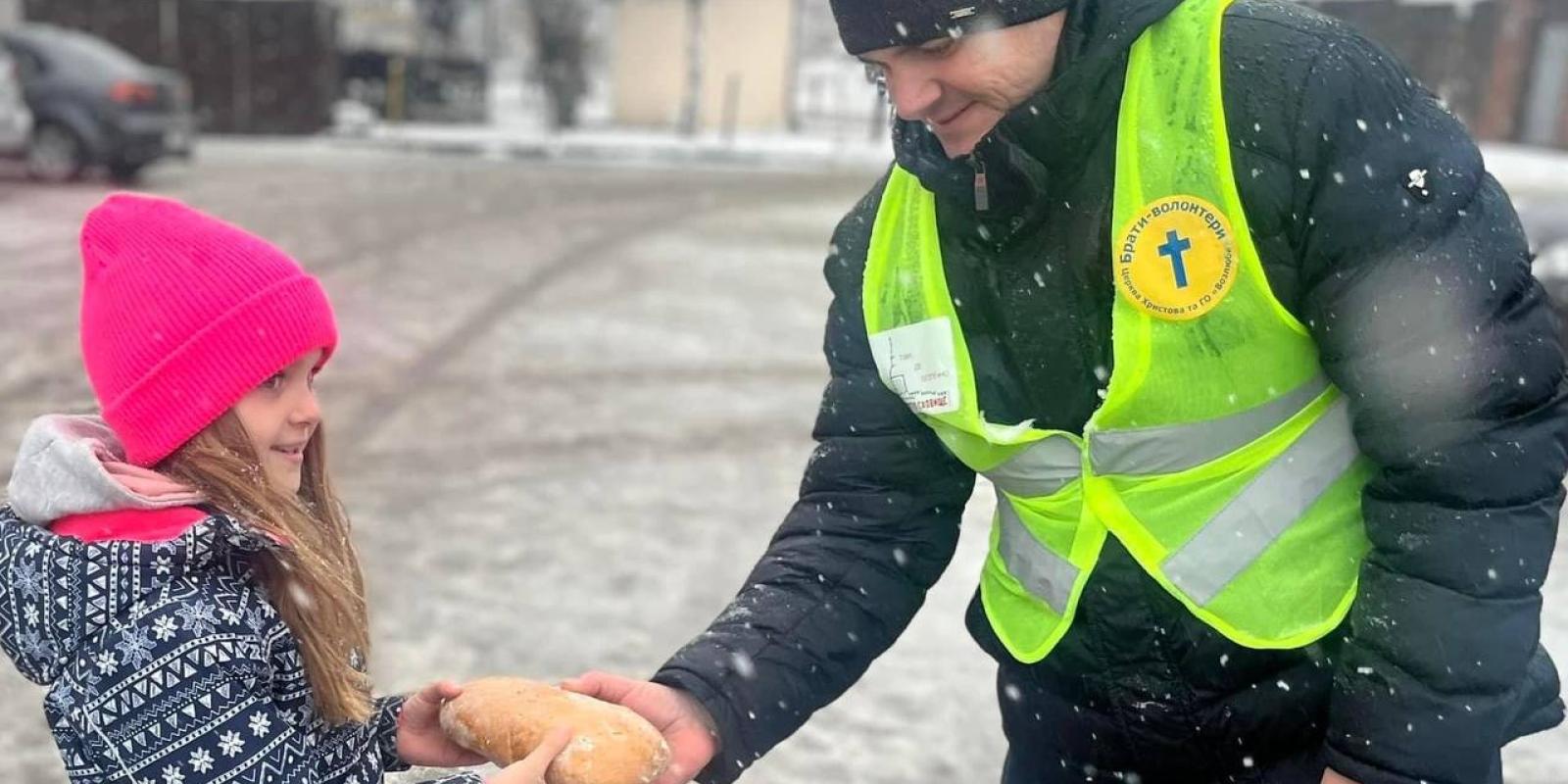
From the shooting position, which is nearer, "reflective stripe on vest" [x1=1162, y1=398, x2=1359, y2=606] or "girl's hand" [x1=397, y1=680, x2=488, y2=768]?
"reflective stripe on vest" [x1=1162, y1=398, x2=1359, y2=606]

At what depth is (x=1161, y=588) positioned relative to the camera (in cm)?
151

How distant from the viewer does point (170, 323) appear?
164cm

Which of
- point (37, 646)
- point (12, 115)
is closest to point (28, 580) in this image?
point (37, 646)

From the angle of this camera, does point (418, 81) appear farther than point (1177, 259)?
Yes

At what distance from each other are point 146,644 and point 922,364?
2.88 ft

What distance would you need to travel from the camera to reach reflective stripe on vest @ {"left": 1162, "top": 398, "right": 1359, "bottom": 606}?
147 centimetres

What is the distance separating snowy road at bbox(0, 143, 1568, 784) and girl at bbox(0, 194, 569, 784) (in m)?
1.83

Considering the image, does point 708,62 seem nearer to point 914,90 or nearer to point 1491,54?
point 1491,54

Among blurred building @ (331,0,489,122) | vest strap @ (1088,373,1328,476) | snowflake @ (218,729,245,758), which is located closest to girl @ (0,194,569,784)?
snowflake @ (218,729,245,758)

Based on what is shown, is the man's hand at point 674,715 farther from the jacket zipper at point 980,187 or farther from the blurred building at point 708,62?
the blurred building at point 708,62

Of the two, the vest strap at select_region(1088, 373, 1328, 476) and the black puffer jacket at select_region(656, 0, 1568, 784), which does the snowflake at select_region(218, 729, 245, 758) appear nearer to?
the black puffer jacket at select_region(656, 0, 1568, 784)

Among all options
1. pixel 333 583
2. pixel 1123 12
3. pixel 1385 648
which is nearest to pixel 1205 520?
pixel 1385 648

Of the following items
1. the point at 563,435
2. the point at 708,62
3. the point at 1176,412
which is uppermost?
the point at 1176,412

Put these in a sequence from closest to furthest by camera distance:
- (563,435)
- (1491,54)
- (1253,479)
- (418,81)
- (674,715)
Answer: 1. (1253,479)
2. (674,715)
3. (563,435)
4. (418,81)
5. (1491,54)
